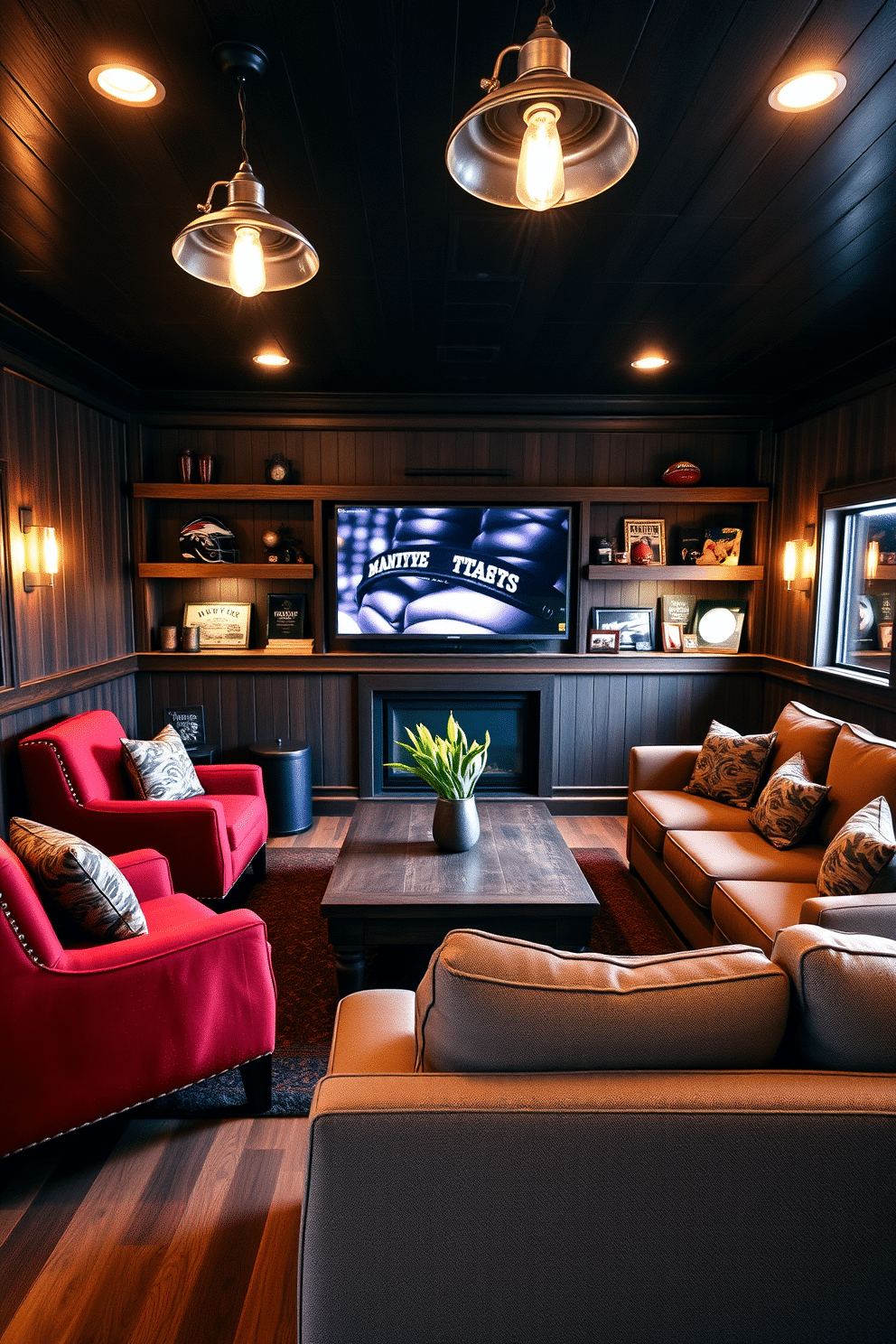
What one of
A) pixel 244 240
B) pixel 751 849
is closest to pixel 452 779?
pixel 751 849

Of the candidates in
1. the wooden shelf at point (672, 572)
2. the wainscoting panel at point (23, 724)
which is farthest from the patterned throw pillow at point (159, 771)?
the wooden shelf at point (672, 572)

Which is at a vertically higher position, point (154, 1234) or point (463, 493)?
point (463, 493)

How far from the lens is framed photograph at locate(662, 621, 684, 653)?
5125 mm

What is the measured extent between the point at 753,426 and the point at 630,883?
3.05 m

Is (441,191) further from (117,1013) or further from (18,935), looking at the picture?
(117,1013)

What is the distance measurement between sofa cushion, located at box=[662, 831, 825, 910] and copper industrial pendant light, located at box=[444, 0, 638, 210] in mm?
2233

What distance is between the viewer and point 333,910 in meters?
2.58

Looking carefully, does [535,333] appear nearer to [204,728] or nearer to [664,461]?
[664,461]

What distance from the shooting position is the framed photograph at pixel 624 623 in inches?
204

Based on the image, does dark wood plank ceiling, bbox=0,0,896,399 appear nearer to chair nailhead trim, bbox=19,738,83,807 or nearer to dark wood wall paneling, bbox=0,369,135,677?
dark wood wall paneling, bbox=0,369,135,677

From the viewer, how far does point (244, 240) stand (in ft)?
5.67

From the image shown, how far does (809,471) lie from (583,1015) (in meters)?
4.17

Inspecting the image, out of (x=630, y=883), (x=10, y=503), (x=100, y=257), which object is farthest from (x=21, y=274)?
(x=630, y=883)

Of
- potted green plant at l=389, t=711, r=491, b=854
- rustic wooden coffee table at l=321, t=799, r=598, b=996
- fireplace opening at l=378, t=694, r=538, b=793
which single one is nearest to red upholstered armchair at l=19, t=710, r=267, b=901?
rustic wooden coffee table at l=321, t=799, r=598, b=996
